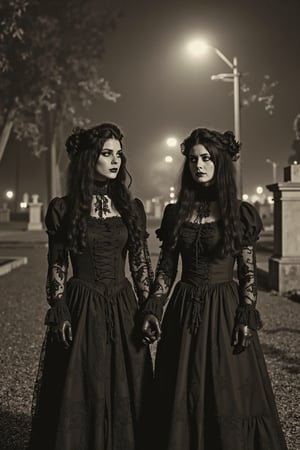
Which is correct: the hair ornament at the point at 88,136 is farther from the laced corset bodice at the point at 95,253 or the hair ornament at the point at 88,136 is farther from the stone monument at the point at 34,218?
the stone monument at the point at 34,218

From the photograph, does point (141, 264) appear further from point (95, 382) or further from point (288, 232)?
point (288, 232)

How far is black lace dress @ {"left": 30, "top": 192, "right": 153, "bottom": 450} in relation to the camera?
3.32 meters

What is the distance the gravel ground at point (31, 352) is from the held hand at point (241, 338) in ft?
3.61

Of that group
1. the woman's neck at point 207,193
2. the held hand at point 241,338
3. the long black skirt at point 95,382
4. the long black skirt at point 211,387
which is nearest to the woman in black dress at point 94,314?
the long black skirt at point 95,382

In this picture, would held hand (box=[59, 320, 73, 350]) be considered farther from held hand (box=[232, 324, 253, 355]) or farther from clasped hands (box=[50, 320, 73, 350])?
held hand (box=[232, 324, 253, 355])

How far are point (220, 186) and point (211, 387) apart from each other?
111 centimetres

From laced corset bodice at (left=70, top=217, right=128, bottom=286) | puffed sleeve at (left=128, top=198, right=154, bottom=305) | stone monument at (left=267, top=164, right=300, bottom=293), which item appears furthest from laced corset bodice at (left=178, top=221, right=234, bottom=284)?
stone monument at (left=267, top=164, right=300, bottom=293)

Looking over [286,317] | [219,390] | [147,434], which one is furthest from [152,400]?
[286,317]

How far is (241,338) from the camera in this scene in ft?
10.8

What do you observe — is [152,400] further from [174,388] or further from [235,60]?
[235,60]

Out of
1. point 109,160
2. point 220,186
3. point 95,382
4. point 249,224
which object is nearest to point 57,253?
point 109,160

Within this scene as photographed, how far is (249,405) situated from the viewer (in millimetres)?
3301

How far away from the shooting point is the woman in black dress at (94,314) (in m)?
3.34

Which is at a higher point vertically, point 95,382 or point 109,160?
point 109,160
